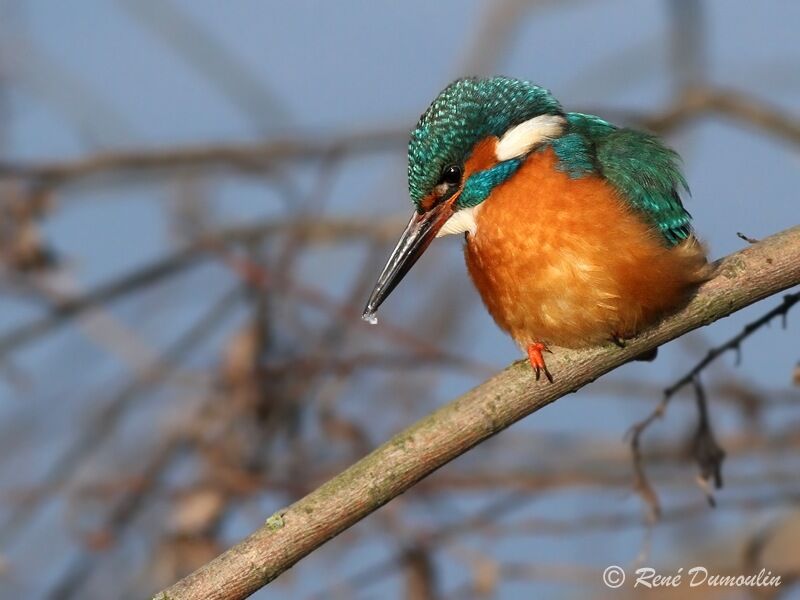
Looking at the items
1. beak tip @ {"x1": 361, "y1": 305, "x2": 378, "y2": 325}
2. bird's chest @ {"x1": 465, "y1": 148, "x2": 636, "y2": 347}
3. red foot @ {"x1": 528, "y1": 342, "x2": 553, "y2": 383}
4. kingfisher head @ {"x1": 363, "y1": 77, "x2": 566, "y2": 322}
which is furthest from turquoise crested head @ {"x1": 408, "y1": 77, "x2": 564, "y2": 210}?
red foot @ {"x1": 528, "y1": 342, "x2": 553, "y2": 383}

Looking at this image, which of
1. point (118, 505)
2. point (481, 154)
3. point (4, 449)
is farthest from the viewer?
point (4, 449)

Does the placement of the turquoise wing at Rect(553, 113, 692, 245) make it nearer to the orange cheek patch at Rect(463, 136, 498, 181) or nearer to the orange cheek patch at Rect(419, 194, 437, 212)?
the orange cheek patch at Rect(463, 136, 498, 181)

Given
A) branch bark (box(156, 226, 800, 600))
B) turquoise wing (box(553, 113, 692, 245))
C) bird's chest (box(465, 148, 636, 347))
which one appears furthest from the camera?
turquoise wing (box(553, 113, 692, 245))

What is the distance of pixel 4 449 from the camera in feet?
14.4

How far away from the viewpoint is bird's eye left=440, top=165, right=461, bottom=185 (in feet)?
8.32

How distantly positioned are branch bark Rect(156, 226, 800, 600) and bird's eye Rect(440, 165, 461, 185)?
0.52 metres

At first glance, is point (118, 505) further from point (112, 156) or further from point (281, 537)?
point (281, 537)

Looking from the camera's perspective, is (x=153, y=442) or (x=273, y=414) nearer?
(x=273, y=414)

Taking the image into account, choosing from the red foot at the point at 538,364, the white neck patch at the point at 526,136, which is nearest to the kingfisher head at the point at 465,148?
the white neck patch at the point at 526,136

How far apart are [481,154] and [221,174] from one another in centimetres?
252

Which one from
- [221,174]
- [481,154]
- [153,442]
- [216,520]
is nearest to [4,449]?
[153,442]

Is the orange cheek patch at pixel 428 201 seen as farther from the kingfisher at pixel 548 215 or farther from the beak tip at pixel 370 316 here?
the beak tip at pixel 370 316

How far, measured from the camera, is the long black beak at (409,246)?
2566 millimetres

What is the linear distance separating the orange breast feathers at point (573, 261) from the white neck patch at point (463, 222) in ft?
0.13
